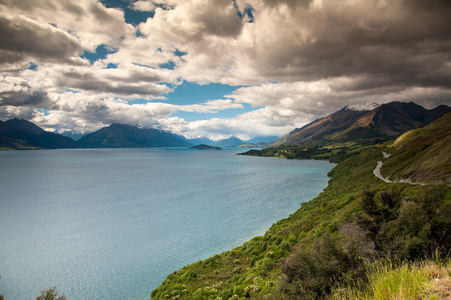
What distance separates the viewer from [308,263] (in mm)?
15031

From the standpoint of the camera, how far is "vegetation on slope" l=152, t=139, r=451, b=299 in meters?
14.0

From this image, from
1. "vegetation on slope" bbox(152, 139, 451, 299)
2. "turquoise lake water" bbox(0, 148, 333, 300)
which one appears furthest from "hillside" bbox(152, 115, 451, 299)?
"turquoise lake water" bbox(0, 148, 333, 300)

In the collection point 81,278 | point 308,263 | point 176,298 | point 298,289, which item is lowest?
point 81,278

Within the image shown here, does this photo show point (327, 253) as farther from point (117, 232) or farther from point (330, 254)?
point (117, 232)

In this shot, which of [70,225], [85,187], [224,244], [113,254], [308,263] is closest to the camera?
[308,263]

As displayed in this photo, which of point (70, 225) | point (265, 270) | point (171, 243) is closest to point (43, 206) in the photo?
point (70, 225)

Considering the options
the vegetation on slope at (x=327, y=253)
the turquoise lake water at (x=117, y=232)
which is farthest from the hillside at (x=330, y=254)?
the turquoise lake water at (x=117, y=232)

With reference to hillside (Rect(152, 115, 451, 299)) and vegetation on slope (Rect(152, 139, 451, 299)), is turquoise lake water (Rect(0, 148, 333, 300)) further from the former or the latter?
vegetation on slope (Rect(152, 139, 451, 299))

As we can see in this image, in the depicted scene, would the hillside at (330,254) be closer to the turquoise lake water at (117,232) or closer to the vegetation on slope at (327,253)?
the vegetation on slope at (327,253)

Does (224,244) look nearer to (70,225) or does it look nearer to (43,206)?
(70,225)

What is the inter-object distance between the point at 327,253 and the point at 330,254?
0.63 feet

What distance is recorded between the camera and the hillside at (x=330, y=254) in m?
13.9

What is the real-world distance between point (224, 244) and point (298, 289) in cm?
3193

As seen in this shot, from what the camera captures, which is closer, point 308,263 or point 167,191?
point 308,263
